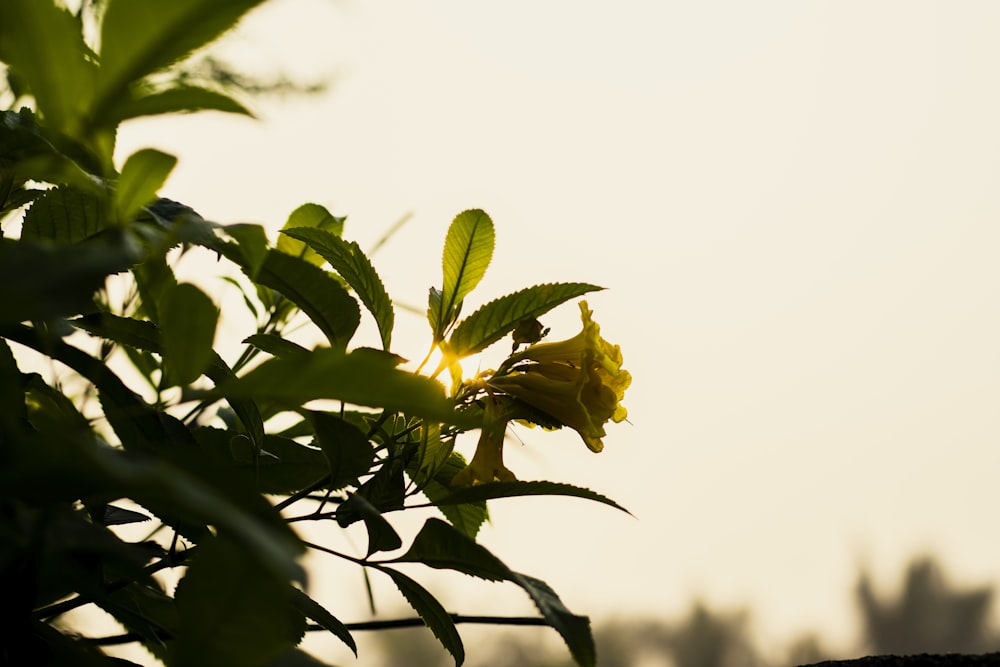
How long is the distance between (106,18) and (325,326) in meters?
0.13

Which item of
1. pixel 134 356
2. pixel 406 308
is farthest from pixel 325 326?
pixel 134 356

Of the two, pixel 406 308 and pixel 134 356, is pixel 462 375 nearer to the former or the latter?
pixel 406 308

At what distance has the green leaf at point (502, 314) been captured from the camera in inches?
13.5

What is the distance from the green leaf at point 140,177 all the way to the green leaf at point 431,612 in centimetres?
15

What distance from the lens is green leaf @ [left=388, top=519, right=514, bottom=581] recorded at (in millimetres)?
291

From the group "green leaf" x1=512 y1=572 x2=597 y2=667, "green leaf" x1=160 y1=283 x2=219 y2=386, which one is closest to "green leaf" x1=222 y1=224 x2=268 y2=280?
"green leaf" x1=160 y1=283 x2=219 y2=386

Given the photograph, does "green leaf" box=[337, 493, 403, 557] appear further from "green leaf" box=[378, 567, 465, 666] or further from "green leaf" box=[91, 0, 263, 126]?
"green leaf" box=[91, 0, 263, 126]

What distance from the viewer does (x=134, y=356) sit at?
1.66 feet

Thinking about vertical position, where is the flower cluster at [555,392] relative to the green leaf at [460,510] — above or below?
above

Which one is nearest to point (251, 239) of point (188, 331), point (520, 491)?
point (188, 331)

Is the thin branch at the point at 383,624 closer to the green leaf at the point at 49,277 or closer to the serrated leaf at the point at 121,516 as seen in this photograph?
the serrated leaf at the point at 121,516

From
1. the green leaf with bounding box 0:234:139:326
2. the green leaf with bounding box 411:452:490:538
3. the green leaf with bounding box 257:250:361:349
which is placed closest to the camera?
the green leaf with bounding box 0:234:139:326

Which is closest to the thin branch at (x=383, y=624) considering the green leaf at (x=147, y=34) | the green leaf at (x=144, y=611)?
the green leaf at (x=144, y=611)

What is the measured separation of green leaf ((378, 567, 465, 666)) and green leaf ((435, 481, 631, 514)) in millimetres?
39
